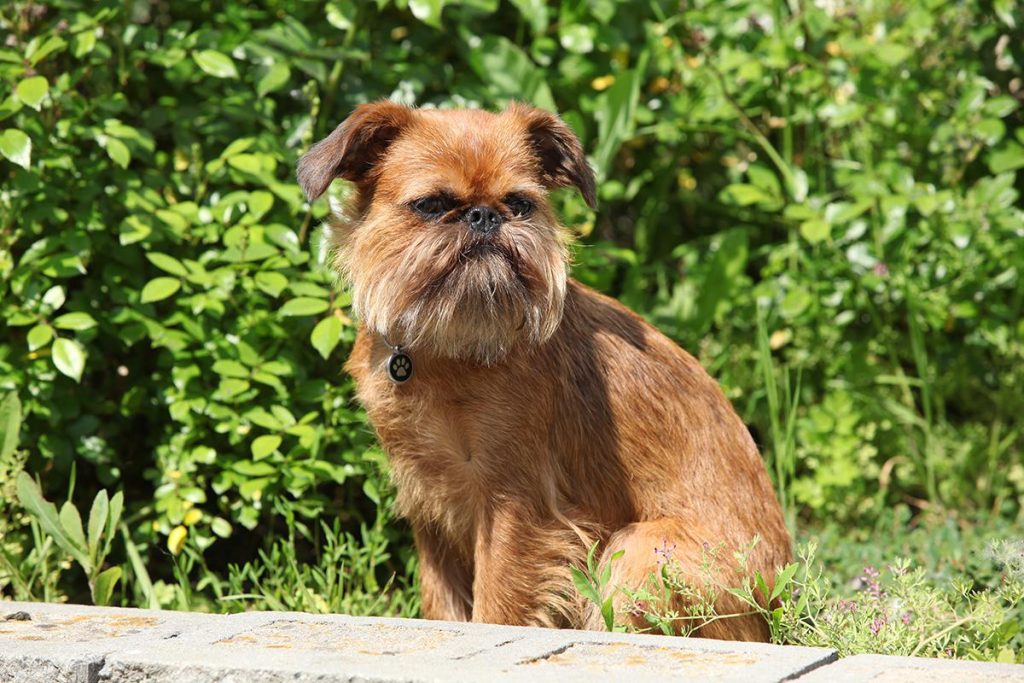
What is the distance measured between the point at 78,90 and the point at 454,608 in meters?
2.58

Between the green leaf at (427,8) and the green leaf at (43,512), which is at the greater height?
the green leaf at (427,8)

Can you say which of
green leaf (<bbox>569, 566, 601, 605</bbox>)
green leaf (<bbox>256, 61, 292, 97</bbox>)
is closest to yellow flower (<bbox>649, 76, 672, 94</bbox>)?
green leaf (<bbox>256, 61, 292, 97</bbox>)

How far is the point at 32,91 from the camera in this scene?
396 centimetres

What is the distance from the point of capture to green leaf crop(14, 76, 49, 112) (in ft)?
12.9

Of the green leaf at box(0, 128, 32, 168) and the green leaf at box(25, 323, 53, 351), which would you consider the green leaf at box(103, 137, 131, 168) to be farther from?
the green leaf at box(25, 323, 53, 351)

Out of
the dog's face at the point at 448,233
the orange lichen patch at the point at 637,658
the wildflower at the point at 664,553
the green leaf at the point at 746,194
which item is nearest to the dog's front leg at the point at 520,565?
the wildflower at the point at 664,553

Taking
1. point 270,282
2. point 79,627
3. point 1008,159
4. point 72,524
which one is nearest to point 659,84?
point 1008,159

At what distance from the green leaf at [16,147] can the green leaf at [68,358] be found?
0.62m

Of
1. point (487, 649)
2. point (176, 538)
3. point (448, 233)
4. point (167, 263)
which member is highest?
point (448, 233)

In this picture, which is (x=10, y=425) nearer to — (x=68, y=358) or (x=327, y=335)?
(x=68, y=358)

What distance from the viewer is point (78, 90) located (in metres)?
4.79

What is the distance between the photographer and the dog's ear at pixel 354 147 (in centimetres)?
336

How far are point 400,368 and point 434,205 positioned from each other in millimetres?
492

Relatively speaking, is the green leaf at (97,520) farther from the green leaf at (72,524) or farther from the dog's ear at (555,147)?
the dog's ear at (555,147)
